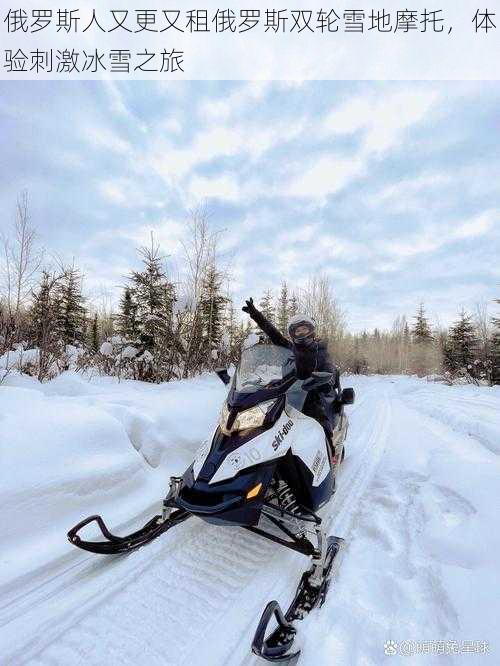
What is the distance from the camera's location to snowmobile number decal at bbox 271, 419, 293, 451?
2148mm

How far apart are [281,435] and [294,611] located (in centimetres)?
86

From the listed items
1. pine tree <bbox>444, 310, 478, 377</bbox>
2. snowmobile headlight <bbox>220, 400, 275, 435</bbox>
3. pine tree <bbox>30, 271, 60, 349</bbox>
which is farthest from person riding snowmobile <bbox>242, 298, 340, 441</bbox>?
pine tree <bbox>444, 310, 478, 377</bbox>

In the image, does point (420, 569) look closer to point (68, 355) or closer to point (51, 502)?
point (51, 502)

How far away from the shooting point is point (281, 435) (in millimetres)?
2219

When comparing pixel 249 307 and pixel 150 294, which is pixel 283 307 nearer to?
pixel 150 294

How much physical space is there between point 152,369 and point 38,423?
6.31 metres

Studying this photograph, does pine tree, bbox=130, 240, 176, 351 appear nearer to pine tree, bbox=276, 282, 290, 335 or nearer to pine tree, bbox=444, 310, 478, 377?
pine tree, bbox=276, 282, 290, 335

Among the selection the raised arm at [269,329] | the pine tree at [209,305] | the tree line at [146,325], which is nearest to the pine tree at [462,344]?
the tree line at [146,325]

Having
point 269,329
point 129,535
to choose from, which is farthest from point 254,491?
point 269,329

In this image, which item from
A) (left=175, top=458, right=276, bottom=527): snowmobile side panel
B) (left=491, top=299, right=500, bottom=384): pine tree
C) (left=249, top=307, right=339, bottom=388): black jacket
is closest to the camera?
(left=175, top=458, right=276, bottom=527): snowmobile side panel

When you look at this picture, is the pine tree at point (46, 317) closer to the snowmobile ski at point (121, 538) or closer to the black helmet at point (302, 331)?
the black helmet at point (302, 331)

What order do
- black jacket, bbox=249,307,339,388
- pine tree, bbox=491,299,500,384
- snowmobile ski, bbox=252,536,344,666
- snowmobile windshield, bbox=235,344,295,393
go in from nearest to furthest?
1. snowmobile ski, bbox=252,536,344,666
2. snowmobile windshield, bbox=235,344,295,393
3. black jacket, bbox=249,307,339,388
4. pine tree, bbox=491,299,500,384

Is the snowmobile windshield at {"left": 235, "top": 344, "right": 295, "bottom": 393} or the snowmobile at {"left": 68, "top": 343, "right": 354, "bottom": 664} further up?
the snowmobile windshield at {"left": 235, "top": 344, "right": 295, "bottom": 393}

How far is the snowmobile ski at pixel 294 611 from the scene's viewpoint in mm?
1370
